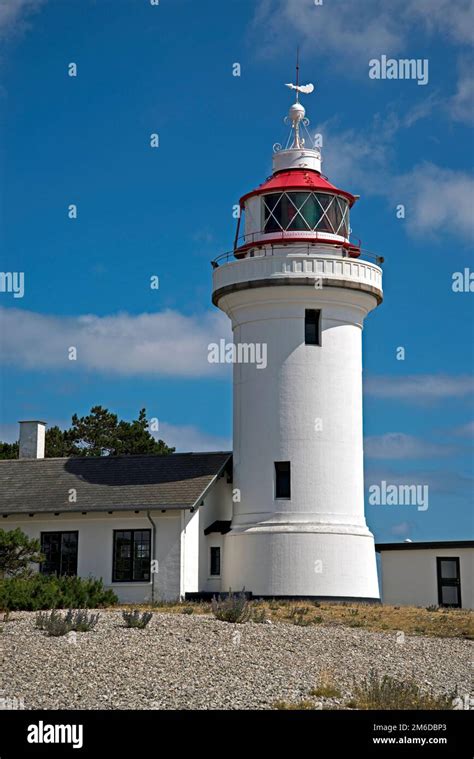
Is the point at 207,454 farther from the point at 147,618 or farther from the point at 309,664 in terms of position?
the point at 309,664

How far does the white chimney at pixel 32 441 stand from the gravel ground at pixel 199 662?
13772mm

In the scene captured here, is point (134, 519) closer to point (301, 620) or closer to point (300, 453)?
point (300, 453)

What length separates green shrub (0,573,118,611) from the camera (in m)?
23.4

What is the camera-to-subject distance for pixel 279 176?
3166cm

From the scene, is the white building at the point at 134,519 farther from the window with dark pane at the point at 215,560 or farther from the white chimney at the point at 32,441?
the white chimney at the point at 32,441

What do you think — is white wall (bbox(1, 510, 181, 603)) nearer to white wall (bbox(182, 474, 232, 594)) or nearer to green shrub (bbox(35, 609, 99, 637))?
white wall (bbox(182, 474, 232, 594))

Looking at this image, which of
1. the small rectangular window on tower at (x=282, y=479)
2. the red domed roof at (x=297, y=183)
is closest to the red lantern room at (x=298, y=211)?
the red domed roof at (x=297, y=183)

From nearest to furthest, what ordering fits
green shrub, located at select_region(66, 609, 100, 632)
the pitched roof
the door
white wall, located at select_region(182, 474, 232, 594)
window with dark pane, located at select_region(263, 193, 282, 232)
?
1. green shrub, located at select_region(66, 609, 100, 632)
2. white wall, located at select_region(182, 474, 232, 594)
3. the pitched roof
4. window with dark pane, located at select_region(263, 193, 282, 232)
5. the door

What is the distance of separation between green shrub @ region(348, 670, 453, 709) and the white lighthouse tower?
12.3 meters

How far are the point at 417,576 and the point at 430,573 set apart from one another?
0.47 meters

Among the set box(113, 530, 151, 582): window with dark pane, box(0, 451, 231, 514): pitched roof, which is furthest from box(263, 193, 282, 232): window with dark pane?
box(113, 530, 151, 582): window with dark pane
